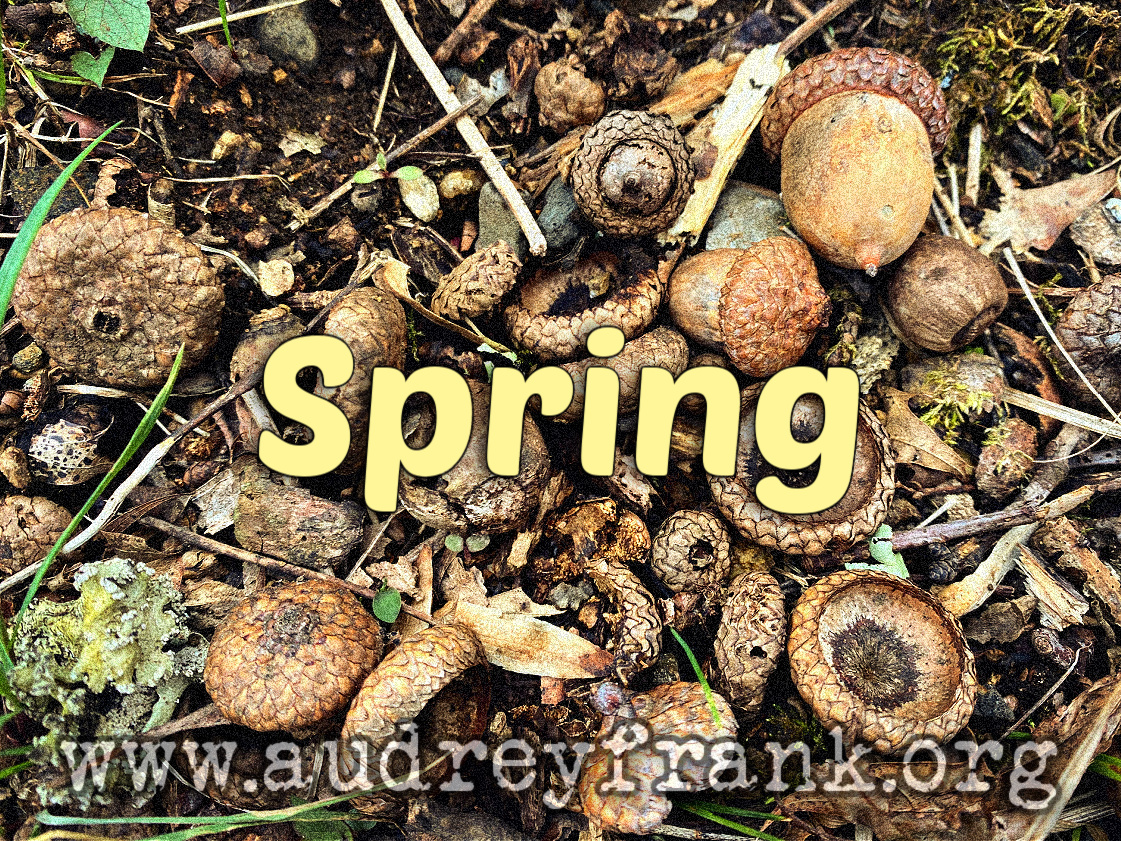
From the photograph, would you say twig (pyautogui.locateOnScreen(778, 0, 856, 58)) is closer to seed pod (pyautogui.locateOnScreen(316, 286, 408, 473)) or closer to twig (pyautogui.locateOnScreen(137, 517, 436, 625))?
seed pod (pyautogui.locateOnScreen(316, 286, 408, 473))

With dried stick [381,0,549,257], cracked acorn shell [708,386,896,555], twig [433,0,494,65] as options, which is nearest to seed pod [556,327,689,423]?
cracked acorn shell [708,386,896,555]

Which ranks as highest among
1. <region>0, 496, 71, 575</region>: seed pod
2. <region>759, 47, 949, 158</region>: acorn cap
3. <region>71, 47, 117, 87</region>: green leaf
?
<region>71, 47, 117, 87</region>: green leaf

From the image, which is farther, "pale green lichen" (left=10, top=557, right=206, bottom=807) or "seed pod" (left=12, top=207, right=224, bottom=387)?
"seed pod" (left=12, top=207, right=224, bottom=387)

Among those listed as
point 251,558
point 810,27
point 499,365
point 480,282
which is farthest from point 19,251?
point 810,27

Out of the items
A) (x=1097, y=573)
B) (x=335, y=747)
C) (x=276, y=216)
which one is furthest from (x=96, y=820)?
(x=1097, y=573)

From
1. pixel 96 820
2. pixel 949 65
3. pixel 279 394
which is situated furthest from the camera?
pixel 949 65

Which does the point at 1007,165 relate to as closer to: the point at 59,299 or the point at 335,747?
the point at 335,747
